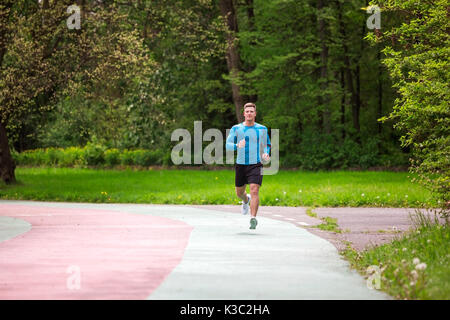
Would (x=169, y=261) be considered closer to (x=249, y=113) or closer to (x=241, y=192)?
(x=249, y=113)

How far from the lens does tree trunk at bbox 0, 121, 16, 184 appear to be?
2756 centimetres

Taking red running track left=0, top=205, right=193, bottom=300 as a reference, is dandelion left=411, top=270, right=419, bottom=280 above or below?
above

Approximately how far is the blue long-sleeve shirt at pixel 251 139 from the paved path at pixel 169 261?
4.49 ft

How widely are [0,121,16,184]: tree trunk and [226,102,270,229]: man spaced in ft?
51.3

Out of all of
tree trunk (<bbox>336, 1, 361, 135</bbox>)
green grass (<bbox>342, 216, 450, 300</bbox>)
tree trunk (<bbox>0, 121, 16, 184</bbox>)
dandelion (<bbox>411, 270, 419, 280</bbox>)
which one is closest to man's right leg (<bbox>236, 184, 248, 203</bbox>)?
green grass (<bbox>342, 216, 450, 300</bbox>)

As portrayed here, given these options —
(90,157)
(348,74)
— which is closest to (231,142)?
(90,157)

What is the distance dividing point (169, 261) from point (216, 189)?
15.5 metres

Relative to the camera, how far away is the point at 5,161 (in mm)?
27750

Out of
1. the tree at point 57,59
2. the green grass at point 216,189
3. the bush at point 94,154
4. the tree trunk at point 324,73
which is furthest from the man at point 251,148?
the bush at point 94,154

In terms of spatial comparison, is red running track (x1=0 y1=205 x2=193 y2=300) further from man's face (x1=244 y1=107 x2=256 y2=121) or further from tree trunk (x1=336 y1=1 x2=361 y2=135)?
tree trunk (x1=336 y1=1 x2=361 y2=135)

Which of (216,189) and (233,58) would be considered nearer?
(216,189)
